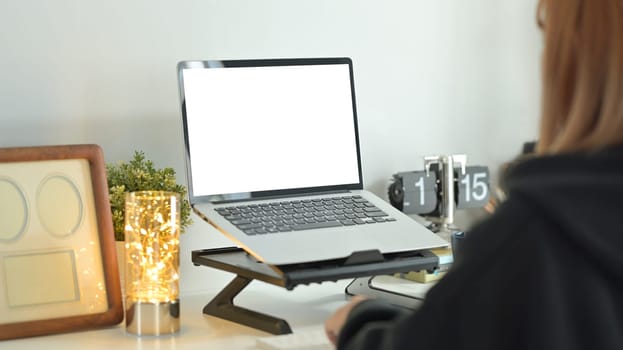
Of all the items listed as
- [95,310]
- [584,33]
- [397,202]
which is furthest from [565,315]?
[397,202]

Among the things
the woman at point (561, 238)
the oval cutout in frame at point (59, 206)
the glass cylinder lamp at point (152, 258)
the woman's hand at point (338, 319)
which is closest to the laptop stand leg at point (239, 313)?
the glass cylinder lamp at point (152, 258)

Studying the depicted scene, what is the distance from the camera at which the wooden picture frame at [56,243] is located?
144cm

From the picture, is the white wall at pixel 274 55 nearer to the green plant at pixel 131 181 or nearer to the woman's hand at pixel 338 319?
the green plant at pixel 131 181

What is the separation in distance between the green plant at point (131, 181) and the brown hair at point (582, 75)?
0.92 m

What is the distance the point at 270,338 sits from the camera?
4.62ft

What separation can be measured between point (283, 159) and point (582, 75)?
95 cm

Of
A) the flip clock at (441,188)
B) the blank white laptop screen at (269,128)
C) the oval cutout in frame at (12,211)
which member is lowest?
the flip clock at (441,188)

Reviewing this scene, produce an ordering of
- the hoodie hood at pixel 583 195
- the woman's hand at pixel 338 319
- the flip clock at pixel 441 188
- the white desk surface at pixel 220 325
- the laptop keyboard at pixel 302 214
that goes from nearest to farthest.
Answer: the hoodie hood at pixel 583 195 → the woman's hand at pixel 338 319 → the white desk surface at pixel 220 325 → the laptop keyboard at pixel 302 214 → the flip clock at pixel 441 188

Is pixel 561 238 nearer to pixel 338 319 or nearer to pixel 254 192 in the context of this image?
pixel 338 319

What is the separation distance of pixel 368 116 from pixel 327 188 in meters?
0.28

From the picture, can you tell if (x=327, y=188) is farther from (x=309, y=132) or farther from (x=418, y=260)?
(x=418, y=260)

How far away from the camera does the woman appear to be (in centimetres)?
69

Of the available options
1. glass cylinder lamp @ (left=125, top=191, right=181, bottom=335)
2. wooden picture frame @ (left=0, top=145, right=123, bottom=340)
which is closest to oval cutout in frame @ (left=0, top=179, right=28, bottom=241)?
wooden picture frame @ (left=0, top=145, right=123, bottom=340)

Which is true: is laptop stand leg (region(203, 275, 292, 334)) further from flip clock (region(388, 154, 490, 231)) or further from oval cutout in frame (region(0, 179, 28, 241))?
flip clock (region(388, 154, 490, 231))
